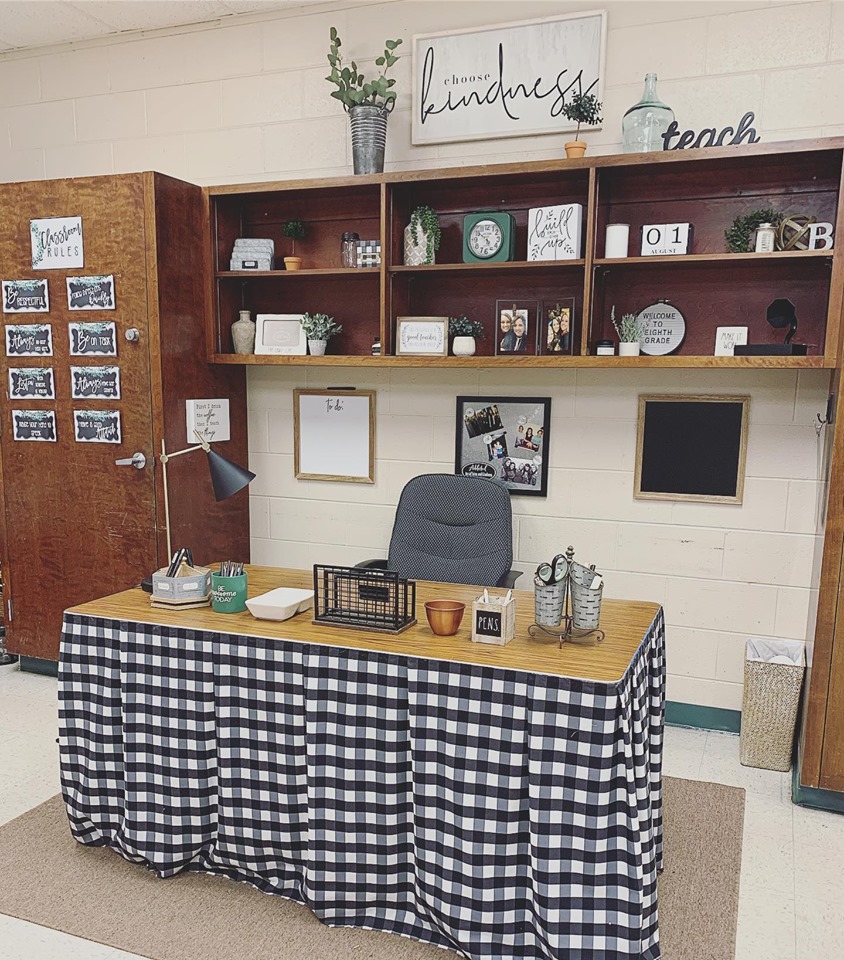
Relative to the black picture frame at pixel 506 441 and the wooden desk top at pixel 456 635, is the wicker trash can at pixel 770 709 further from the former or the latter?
the black picture frame at pixel 506 441

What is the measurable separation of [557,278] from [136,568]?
2.30 m

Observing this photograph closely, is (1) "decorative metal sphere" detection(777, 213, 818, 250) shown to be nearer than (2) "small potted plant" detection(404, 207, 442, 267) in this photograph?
Yes

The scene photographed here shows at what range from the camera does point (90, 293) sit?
3.48m

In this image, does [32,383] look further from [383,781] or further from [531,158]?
[383,781]

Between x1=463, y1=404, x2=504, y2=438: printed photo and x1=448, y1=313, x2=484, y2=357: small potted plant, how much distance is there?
1.04 feet

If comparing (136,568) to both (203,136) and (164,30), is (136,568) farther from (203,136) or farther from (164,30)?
(164,30)

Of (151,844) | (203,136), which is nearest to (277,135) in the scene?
(203,136)

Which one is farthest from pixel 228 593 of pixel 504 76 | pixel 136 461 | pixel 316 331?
pixel 504 76

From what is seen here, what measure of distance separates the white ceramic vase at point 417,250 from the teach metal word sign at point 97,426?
1.48m

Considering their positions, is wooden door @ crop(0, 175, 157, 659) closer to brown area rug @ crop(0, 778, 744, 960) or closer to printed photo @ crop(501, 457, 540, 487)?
brown area rug @ crop(0, 778, 744, 960)

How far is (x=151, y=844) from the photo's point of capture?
226cm

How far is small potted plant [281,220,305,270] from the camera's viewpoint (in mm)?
3600

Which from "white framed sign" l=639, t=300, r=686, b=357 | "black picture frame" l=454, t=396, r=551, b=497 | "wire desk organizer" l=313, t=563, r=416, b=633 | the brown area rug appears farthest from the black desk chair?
the brown area rug

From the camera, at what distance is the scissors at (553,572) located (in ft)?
6.74
